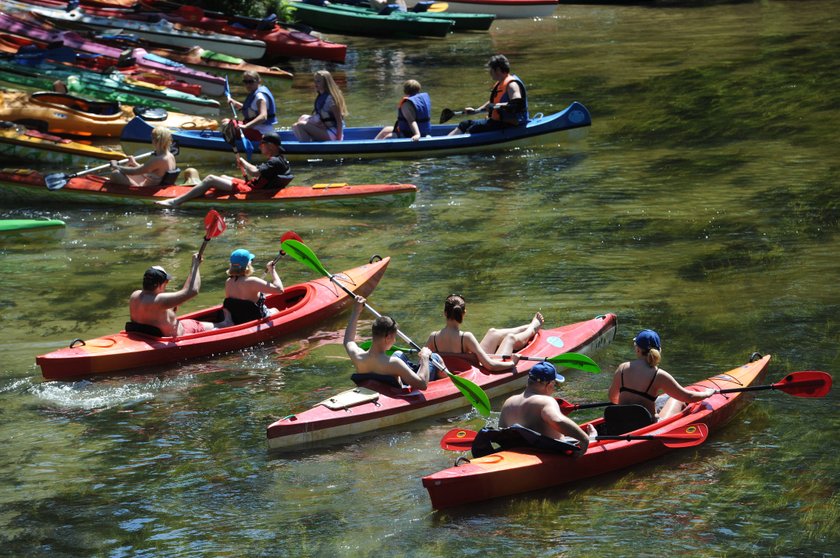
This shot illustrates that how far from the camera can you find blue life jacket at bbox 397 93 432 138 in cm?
1725

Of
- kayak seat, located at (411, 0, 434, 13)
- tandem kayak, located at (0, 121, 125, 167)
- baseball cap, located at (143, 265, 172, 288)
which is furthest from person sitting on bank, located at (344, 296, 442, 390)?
kayak seat, located at (411, 0, 434, 13)

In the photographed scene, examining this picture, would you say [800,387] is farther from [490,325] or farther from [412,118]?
[412,118]

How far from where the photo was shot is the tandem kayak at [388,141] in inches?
687

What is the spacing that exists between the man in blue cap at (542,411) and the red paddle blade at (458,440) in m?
0.34

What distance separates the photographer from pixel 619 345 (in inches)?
425

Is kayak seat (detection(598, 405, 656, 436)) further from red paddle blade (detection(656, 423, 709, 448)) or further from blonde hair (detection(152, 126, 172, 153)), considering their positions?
blonde hair (detection(152, 126, 172, 153))

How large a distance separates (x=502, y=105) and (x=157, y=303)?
27.3ft

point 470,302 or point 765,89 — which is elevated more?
point 765,89

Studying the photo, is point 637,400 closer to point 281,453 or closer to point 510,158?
point 281,453

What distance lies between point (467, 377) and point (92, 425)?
3.15 meters

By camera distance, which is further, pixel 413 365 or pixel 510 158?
pixel 510 158

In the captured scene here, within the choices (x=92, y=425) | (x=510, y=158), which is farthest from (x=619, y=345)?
(x=510, y=158)

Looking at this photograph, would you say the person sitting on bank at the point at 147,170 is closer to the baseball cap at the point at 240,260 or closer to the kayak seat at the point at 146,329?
the baseball cap at the point at 240,260

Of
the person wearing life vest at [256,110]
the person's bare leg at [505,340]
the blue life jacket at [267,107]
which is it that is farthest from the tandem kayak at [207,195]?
the person's bare leg at [505,340]
